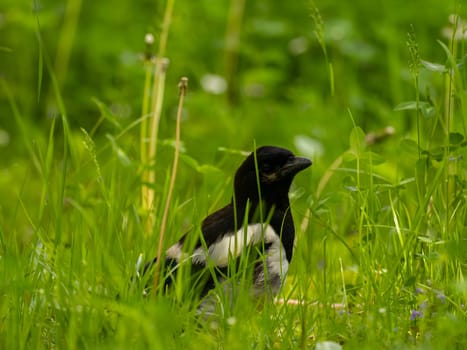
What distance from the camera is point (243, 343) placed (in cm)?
253

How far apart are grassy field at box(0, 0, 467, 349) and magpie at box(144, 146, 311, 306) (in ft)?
0.22

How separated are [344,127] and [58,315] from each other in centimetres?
354

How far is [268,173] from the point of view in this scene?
3590 millimetres

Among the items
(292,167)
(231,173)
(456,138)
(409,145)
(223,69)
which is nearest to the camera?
(456,138)

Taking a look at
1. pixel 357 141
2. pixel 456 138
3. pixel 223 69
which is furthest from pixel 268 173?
pixel 223 69

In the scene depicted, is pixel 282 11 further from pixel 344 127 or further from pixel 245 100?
pixel 344 127

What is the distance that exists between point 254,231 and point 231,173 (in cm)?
49

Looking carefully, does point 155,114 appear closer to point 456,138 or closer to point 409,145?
point 409,145

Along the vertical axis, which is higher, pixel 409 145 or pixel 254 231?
pixel 409 145

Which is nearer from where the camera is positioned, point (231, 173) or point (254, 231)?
point (254, 231)

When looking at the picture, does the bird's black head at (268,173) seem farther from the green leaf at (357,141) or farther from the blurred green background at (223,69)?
the blurred green background at (223,69)

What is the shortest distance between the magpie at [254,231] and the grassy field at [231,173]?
7 centimetres

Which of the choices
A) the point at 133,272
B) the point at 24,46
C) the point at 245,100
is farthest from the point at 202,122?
the point at 133,272

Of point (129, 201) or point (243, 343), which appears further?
point (129, 201)
